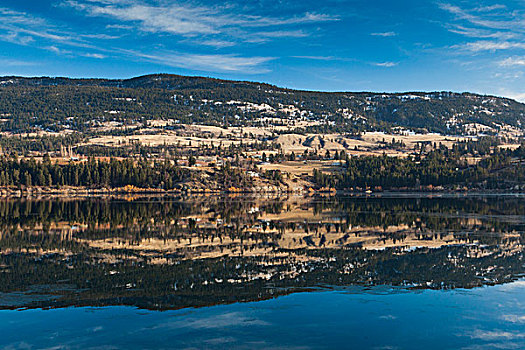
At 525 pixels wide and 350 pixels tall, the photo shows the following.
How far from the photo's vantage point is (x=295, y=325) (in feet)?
54.2

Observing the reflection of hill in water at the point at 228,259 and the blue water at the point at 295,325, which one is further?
the reflection of hill in water at the point at 228,259

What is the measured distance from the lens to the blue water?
14.8m

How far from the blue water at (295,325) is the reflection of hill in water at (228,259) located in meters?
1.62

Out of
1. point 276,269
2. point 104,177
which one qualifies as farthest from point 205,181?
point 276,269

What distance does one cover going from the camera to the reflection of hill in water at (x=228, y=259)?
21.0 metres

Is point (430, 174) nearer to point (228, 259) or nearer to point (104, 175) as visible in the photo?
point (104, 175)

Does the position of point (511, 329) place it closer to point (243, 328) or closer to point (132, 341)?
point (243, 328)

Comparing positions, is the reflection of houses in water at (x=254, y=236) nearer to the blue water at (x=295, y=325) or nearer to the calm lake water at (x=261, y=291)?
the calm lake water at (x=261, y=291)

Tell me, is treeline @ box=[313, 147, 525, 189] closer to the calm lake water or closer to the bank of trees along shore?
the bank of trees along shore

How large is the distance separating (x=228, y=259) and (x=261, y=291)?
797cm

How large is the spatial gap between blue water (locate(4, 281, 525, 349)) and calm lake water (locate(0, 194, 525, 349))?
0.04 meters

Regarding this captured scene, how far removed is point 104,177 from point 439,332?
13905 centimetres

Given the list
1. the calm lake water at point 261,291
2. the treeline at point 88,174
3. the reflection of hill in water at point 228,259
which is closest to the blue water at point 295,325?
the calm lake water at point 261,291

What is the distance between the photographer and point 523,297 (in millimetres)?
20172
